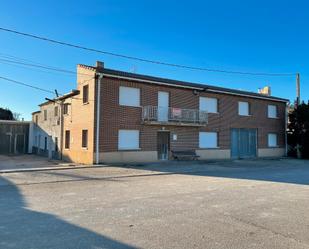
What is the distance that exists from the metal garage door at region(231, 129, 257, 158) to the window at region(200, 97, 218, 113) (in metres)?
2.72

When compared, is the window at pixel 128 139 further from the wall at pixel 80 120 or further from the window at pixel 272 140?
the window at pixel 272 140

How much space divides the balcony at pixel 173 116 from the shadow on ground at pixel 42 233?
46.4ft

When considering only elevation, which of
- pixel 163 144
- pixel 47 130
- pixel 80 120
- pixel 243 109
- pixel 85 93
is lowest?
pixel 163 144

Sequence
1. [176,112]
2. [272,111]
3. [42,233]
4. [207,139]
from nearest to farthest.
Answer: [42,233] → [176,112] → [207,139] → [272,111]

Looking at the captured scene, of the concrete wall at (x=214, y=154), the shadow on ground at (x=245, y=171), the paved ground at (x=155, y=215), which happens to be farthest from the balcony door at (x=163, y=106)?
the paved ground at (x=155, y=215)

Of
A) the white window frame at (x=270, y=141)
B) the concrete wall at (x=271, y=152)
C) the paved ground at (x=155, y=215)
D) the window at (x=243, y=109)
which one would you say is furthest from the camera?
the white window frame at (x=270, y=141)

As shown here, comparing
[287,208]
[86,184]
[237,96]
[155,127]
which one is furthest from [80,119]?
[287,208]

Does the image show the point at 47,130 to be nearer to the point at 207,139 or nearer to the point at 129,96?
the point at 129,96

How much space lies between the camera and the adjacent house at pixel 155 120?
19422 millimetres

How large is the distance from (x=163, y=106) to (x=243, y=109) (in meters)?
8.55

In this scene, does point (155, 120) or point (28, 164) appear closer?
point (28, 164)

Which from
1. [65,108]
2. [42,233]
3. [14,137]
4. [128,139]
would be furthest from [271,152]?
[14,137]

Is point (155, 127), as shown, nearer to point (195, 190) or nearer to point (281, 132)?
point (195, 190)

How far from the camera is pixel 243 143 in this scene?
26.6m
